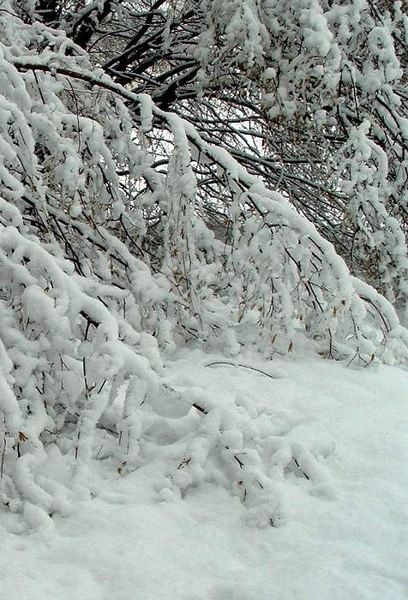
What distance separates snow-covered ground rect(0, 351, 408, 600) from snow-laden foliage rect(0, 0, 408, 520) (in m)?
0.10

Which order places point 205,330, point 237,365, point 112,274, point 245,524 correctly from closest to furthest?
1. point 245,524
2. point 237,365
3. point 112,274
4. point 205,330

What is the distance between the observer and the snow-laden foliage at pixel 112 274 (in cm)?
225

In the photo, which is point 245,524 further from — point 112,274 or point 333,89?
point 333,89

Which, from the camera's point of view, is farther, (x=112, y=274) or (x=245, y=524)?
(x=112, y=274)

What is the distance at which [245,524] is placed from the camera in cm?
208

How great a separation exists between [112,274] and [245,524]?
1811 mm

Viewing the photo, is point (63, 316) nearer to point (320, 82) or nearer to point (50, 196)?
point (50, 196)

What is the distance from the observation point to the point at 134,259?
10.9 ft

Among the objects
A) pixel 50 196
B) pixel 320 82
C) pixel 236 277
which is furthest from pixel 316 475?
pixel 320 82

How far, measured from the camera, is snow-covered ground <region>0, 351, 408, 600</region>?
1740 mm

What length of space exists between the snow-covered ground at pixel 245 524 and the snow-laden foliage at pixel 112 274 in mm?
104

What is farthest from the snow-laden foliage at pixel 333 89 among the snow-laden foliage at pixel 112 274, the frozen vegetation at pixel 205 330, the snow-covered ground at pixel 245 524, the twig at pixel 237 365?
the snow-covered ground at pixel 245 524

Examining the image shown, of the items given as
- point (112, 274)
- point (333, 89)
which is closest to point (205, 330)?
point (112, 274)

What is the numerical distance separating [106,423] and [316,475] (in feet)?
2.94
